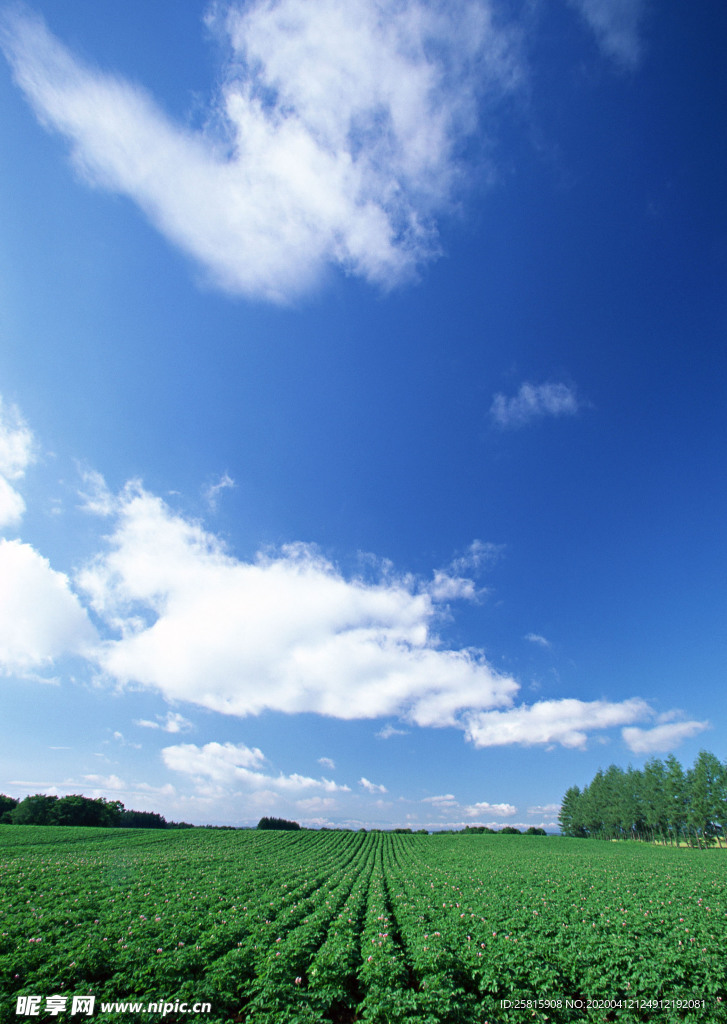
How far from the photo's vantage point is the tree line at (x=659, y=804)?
247ft

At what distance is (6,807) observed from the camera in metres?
91.5

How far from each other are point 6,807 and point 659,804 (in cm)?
15131

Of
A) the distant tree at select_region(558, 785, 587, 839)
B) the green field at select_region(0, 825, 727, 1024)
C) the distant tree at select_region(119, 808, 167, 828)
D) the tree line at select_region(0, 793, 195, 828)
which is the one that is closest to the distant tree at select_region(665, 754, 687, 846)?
the distant tree at select_region(558, 785, 587, 839)

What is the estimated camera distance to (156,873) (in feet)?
78.3

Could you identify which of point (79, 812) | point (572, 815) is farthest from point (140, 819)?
point (572, 815)

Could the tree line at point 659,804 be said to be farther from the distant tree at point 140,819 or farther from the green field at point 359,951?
the distant tree at point 140,819

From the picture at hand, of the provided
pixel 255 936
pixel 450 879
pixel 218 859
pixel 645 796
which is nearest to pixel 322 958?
pixel 255 936

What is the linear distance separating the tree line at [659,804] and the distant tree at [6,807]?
147m

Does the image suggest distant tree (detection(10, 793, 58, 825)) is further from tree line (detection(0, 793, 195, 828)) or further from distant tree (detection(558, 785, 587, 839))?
distant tree (detection(558, 785, 587, 839))

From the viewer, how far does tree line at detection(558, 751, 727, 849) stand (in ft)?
247

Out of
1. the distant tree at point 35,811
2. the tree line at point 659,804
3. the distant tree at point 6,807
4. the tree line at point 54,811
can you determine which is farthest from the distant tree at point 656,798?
the distant tree at point 6,807

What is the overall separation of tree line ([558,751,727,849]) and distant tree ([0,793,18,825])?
147232mm

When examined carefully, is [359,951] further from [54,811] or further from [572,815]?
[572,815]

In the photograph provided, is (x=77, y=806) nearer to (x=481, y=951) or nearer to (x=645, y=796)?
(x=481, y=951)
